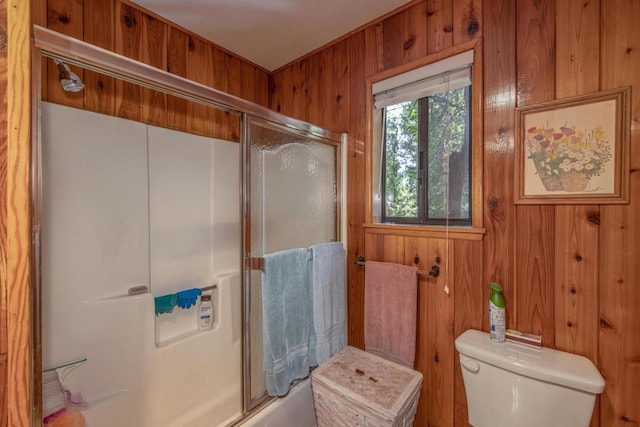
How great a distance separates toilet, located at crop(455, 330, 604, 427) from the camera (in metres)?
0.92

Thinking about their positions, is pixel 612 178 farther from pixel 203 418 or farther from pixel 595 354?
pixel 203 418

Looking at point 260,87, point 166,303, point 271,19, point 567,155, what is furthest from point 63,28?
point 567,155

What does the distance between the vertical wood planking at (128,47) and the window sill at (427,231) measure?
55.2 inches

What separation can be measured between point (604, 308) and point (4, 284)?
1.66 m

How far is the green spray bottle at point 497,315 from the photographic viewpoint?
1.13 m

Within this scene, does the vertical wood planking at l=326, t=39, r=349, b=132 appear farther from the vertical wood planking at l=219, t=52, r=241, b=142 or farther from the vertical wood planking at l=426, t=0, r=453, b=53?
the vertical wood planking at l=219, t=52, r=241, b=142

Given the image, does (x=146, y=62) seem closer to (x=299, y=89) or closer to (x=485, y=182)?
(x=299, y=89)

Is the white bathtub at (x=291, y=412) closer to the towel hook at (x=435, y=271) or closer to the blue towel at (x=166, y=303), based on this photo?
the blue towel at (x=166, y=303)

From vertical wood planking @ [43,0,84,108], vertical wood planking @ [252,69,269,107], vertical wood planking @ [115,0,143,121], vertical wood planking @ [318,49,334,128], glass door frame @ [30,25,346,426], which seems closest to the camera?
glass door frame @ [30,25,346,426]

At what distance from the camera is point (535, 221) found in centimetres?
112

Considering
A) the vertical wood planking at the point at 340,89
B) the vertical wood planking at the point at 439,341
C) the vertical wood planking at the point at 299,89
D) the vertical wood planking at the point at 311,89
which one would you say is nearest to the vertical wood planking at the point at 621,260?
the vertical wood planking at the point at 439,341

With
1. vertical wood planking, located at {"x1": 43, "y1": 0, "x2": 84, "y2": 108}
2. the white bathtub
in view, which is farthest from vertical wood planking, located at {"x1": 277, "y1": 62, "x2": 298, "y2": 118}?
the white bathtub

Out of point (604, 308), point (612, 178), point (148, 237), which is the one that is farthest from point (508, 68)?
point (148, 237)

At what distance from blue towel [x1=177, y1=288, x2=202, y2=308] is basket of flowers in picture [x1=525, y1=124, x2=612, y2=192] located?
1749 mm
